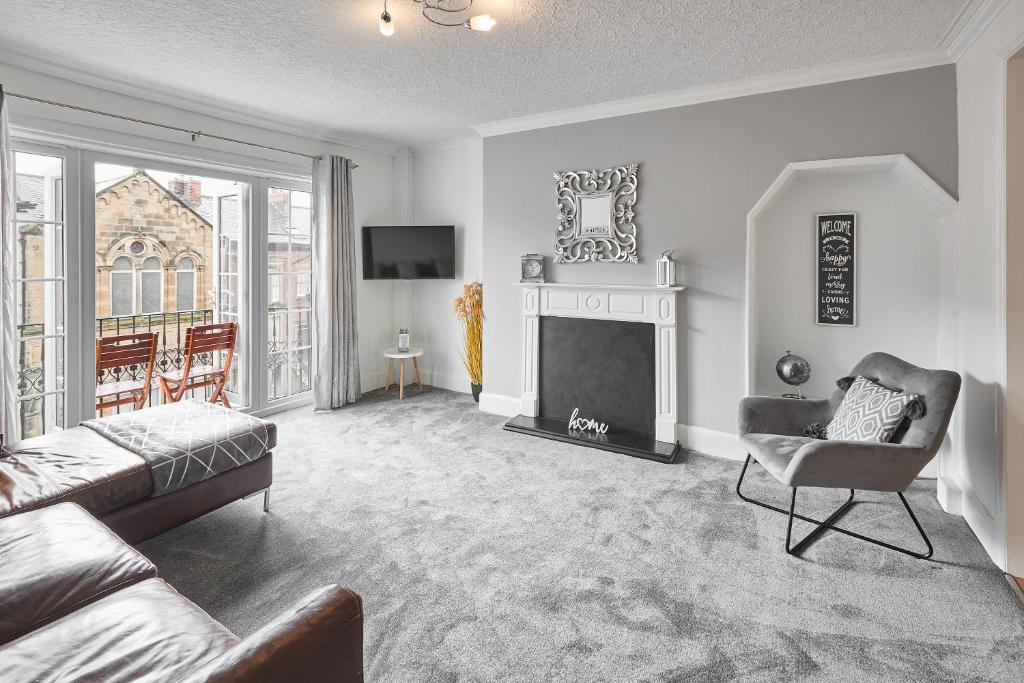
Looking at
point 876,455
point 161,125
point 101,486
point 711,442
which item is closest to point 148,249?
point 161,125

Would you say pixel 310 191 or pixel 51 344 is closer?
pixel 51 344

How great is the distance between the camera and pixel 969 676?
173cm

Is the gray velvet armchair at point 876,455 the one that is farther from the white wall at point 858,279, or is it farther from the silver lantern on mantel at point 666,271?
the silver lantern on mantel at point 666,271

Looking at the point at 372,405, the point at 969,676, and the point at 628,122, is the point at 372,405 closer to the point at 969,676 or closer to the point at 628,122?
the point at 628,122

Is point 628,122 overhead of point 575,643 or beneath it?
overhead

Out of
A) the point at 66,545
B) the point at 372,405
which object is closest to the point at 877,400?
the point at 66,545

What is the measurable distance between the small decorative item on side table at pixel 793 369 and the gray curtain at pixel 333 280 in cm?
375

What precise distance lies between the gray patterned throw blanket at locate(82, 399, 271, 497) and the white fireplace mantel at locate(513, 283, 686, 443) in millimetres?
2316

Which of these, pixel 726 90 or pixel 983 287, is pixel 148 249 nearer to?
pixel 726 90

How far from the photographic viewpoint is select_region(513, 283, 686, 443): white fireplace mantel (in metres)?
3.95

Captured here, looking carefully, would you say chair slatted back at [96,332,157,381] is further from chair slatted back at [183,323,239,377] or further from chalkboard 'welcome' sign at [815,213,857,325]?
chalkboard 'welcome' sign at [815,213,857,325]

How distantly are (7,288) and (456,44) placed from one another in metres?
2.88

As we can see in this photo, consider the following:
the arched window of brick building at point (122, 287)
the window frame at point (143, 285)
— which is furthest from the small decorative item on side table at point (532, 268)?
the arched window of brick building at point (122, 287)

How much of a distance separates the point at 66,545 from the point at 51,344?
2532mm
